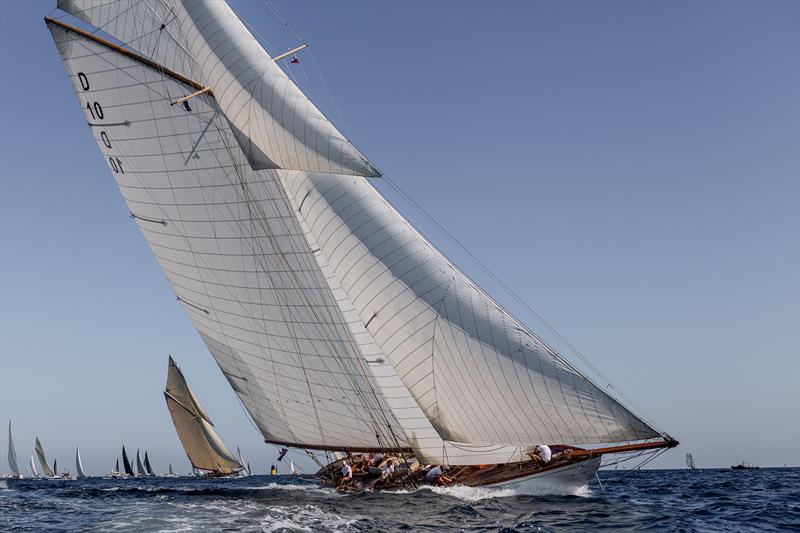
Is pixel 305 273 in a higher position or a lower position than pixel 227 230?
lower

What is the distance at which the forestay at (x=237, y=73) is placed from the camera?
25.5 m

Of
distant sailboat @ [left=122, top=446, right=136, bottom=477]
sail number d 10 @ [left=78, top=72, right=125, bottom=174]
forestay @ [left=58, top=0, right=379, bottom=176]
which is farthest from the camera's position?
distant sailboat @ [left=122, top=446, right=136, bottom=477]

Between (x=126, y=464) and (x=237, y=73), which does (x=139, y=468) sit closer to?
(x=126, y=464)

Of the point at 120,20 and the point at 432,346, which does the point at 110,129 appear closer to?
the point at 120,20

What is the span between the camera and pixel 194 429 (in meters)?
63.2

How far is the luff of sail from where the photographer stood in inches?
2438

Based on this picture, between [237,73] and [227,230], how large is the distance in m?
6.72

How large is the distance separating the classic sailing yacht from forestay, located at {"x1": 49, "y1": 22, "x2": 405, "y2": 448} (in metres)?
0.07

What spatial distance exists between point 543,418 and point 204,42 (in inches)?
819

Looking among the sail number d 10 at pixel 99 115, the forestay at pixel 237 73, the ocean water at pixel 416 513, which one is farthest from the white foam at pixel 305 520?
the sail number d 10 at pixel 99 115

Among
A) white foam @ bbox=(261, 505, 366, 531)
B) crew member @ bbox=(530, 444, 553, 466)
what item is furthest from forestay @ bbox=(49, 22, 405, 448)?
white foam @ bbox=(261, 505, 366, 531)

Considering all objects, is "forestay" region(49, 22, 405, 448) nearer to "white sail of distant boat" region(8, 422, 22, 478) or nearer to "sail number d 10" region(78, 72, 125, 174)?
"sail number d 10" region(78, 72, 125, 174)

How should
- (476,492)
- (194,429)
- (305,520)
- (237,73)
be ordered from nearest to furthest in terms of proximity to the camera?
(305,520) < (476,492) < (237,73) < (194,429)

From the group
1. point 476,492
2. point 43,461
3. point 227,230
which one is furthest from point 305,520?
point 43,461
